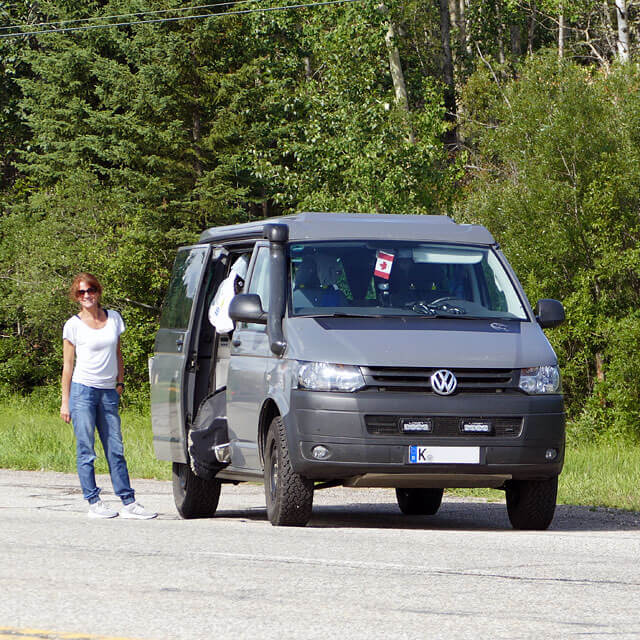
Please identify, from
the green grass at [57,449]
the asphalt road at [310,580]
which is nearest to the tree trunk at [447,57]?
the green grass at [57,449]

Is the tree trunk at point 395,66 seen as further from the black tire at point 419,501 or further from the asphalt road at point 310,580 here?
the asphalt road at point 310,580

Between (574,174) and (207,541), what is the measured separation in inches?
775

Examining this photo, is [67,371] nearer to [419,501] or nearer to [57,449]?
[419,501]

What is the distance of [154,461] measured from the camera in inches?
758

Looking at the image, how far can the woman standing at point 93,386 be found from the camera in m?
11.4

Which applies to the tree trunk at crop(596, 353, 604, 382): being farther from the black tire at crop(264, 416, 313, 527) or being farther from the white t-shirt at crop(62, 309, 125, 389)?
the black tire at crop(264, 416, 313, 527)

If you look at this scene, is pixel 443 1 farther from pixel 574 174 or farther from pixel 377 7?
pixel 574 174

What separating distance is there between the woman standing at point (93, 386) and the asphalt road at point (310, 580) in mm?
443

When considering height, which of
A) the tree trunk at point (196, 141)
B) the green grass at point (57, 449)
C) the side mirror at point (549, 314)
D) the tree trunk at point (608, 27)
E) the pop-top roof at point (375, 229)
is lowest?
the green grass at point (57, 449)

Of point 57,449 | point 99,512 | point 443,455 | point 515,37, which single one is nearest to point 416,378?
point 443,455

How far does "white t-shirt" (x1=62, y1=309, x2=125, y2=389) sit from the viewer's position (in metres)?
11.4

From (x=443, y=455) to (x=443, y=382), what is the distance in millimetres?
485

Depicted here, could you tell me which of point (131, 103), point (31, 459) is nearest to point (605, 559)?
point (31, 459)

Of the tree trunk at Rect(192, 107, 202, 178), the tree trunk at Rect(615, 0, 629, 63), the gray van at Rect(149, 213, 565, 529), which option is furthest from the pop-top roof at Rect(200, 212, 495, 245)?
the tree trunk at Rect(192, 107, 202, 178)
